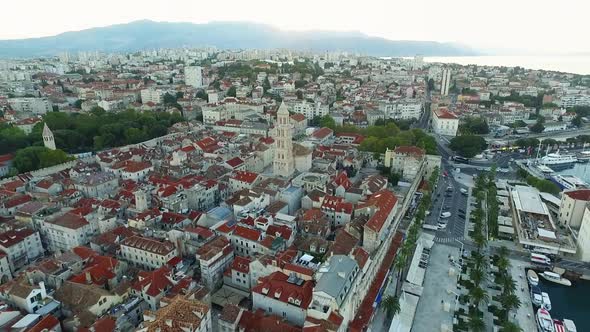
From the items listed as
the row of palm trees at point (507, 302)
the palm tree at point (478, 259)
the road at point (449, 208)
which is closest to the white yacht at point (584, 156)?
the road at point (449, 208)

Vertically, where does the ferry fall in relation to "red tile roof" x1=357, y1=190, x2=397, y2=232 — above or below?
below

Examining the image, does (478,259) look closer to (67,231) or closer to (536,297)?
(536,297)

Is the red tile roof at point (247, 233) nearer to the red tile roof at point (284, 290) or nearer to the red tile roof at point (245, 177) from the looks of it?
the red tile roof at point (284, 290)

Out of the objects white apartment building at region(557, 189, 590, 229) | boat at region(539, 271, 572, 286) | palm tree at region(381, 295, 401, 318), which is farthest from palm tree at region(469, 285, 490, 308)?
white apartment building at region(557, 189, 590, 229)

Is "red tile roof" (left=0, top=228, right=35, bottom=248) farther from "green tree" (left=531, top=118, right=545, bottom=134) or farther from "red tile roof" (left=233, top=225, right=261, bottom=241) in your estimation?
"green tree" (left=531, top=118, right=545, bottom=134)

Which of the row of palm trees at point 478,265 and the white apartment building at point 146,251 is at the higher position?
the white apartment building at point 146,251

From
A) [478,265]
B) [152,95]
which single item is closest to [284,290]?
[478,265]
